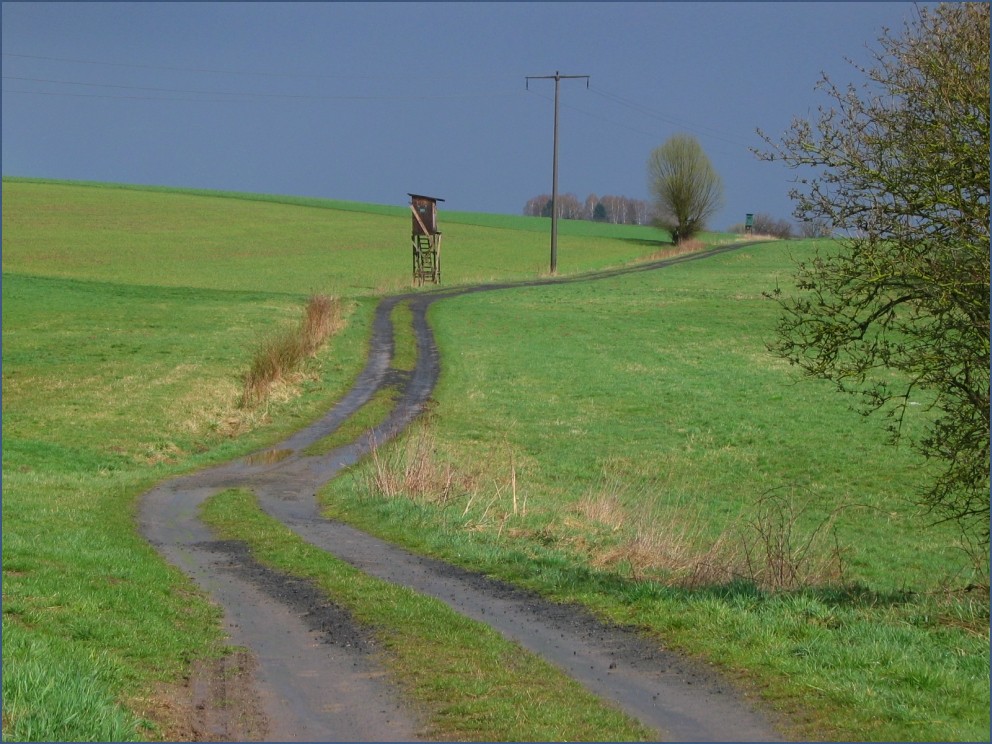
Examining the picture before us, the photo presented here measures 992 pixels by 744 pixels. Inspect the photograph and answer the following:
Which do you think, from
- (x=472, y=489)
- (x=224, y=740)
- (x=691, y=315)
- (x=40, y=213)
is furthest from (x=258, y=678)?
(x=40, y=213)

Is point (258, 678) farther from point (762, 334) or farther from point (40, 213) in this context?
point (40, 213)

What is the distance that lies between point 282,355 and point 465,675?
1087 inches

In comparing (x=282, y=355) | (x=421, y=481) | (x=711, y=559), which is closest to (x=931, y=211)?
(x=711, y=559)

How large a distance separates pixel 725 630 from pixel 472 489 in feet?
32.3

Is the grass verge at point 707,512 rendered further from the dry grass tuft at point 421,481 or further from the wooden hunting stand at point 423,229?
the wooden hunting stand at point 423,229

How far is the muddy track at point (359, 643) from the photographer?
25.2 feet

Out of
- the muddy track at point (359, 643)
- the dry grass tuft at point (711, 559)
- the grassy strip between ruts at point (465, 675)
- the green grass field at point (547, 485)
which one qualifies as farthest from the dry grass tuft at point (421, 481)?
the grassy strip between ruts at point (465, 675)

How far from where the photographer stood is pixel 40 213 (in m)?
103

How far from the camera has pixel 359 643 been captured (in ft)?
32.3

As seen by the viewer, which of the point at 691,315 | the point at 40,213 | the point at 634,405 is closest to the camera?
the point at 634,405

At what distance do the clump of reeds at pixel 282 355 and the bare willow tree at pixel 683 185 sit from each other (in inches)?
3491

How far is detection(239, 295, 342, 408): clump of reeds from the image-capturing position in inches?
1280

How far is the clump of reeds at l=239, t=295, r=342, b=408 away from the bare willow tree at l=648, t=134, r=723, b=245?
291 feet

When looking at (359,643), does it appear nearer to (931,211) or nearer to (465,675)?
(465,675)
